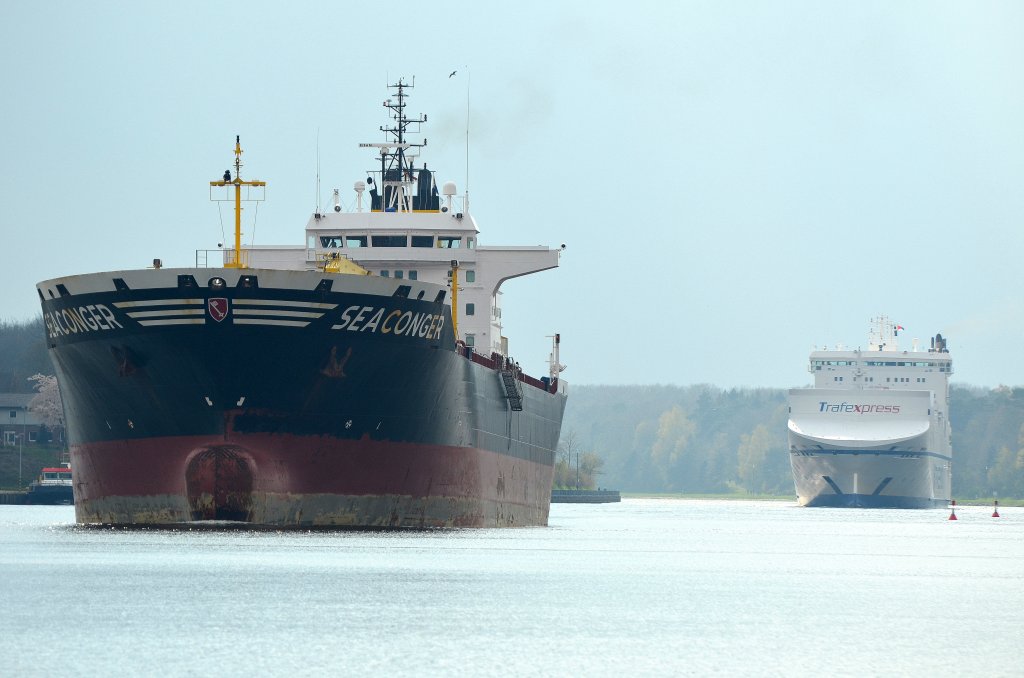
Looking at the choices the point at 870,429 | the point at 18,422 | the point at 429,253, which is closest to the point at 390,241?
the point at 429,253

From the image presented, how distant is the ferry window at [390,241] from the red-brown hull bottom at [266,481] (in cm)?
931

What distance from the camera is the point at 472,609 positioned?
23797 millimetres

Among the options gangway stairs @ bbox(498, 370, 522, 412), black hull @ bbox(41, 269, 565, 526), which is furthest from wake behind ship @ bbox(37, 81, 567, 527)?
gangway stairs @ bbox(498, 370, 522, 412)

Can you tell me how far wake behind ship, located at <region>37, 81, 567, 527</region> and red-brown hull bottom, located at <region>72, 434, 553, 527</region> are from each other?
0.13ft

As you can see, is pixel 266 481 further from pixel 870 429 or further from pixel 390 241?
pixel 870 429

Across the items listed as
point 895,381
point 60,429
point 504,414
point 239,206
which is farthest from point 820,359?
point 239,206

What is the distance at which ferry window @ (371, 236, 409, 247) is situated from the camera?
48656mm

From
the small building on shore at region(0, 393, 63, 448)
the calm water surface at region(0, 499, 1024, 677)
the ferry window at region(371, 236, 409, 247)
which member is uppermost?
the ferry window at region(371, 236, 409, 247)

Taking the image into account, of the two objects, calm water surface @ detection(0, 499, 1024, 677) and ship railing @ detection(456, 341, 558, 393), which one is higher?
ship railing @ detection(456, 341, 558, 393)

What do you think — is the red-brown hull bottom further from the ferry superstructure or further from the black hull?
the ferry superstructure

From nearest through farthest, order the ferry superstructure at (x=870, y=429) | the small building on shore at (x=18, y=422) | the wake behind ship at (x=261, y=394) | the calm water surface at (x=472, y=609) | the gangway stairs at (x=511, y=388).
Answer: the calm water surface at (x=472, y=609)
the wake behind ship at (x=261, y=394)
the gangway stairs at (x=511, y=388)
the ferry superstructure at (x=870, y=429)
the small building on shore at (x=18, y=422)

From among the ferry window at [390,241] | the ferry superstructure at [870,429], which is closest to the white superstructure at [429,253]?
the ferry window at [390,241]

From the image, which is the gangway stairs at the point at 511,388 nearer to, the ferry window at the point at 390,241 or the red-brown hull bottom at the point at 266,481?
the ferry window at the point at 390,241

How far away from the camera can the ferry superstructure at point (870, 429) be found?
102938 millimetres
